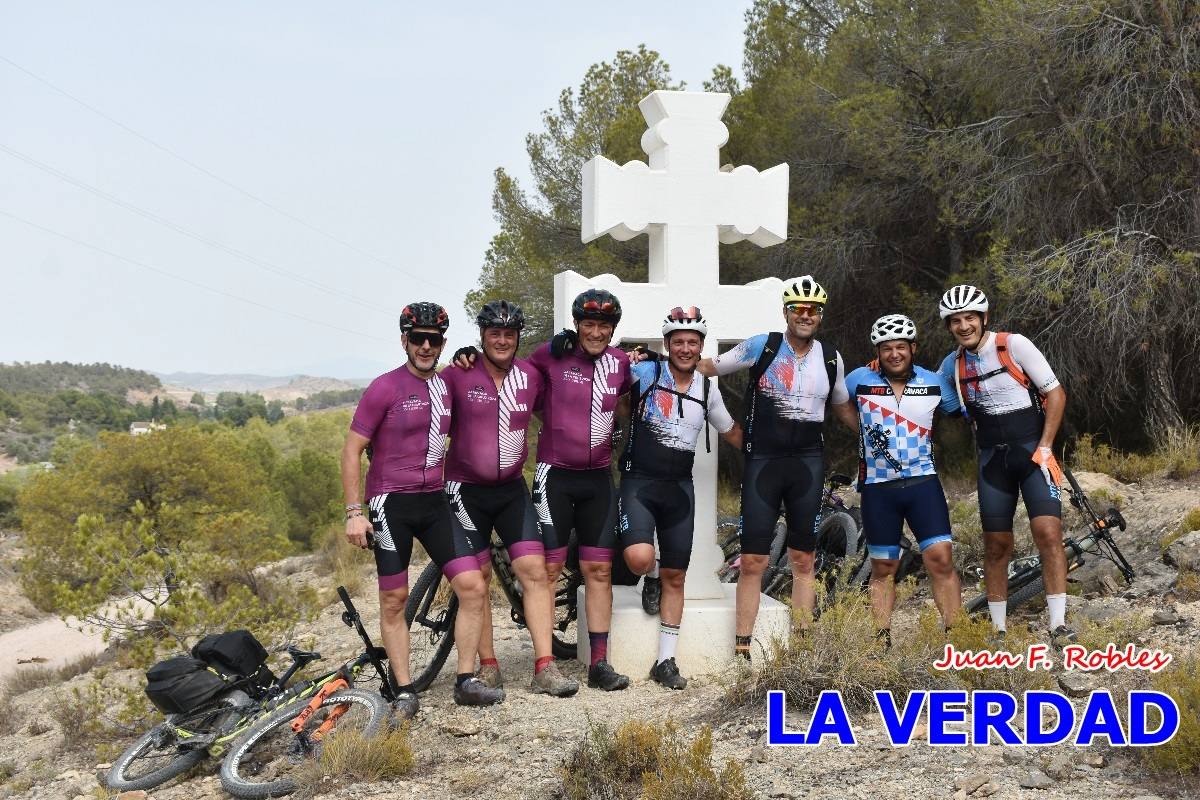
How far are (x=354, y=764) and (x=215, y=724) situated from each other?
3.62 feet

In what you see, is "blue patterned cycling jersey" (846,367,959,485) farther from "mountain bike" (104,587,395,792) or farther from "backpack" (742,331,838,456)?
"mountain bike" (104,587,395,792)

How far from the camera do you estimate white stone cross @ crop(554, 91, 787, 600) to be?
625 centimetres

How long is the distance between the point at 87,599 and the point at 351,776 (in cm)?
364

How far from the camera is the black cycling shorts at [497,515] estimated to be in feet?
17.8

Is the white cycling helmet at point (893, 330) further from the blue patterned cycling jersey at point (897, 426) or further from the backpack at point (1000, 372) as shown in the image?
the backpack at point (1000, 372)

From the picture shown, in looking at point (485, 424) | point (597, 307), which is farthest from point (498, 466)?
point (597, 307)

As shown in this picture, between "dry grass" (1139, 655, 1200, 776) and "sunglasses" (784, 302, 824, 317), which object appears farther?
"sunglasses" (784, 302, 824, 317)

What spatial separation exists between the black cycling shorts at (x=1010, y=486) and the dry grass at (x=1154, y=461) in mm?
4565

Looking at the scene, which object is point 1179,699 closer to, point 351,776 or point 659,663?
point 659,663

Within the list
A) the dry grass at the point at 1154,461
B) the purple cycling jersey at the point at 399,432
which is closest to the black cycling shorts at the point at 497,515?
the purple cycling jersey at the point at 399,432

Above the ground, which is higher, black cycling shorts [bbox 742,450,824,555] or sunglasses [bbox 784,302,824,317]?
sunglasses [bbox 784,302,824,317]

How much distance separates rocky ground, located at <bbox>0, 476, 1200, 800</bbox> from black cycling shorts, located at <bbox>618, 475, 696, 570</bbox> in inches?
29.7

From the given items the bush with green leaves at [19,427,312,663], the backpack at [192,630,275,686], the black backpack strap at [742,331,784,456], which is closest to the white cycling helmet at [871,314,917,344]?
the black backpack strap at [742,331,784,456]

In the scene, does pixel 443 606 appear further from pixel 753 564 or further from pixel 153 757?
pixel 753 564
